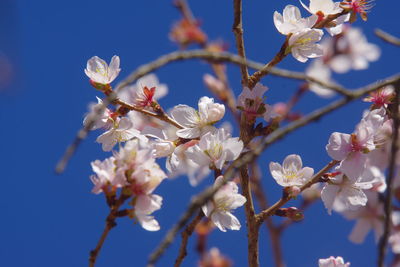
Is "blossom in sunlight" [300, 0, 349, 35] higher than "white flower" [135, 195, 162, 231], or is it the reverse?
"blossom in sunlight" [300, 0, 349, 35]

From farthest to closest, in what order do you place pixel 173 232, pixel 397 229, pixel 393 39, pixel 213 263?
pixel 213 263, pixel 397 229, pixel 393 39, pixel 173 232

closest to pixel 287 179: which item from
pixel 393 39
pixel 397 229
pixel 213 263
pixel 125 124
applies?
pixel 125 124

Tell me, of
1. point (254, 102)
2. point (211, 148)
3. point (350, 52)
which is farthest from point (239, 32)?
point (350, 52)

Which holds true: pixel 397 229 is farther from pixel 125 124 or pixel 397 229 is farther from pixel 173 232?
pixel 173 232

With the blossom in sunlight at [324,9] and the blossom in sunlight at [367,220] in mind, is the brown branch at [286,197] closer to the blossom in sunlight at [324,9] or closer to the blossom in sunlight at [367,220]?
the blossom in sunlight at [324,9]

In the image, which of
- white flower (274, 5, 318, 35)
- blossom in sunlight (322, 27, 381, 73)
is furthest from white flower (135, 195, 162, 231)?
blossom in sunlight (322, 27, 381, 73)

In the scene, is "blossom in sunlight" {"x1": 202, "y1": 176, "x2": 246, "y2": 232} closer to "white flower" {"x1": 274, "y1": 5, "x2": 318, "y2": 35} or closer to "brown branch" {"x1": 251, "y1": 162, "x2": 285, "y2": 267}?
"white flower" {"x1": 274, "y1": 5, "x2": 318, "y2": 35}

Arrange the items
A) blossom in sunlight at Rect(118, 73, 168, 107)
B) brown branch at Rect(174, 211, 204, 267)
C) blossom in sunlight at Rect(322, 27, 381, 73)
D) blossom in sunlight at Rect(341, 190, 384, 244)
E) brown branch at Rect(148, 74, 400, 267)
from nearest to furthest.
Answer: brown branch at Rect(148, 74, 400, 267), brown branch at Rect(174, 211, 204, 267), blossom in sunlight at Rect(118, 73, 168, 107), blossom in sunlight at Rect(341, 190, 384, 244), blossom in sunlight at Rect(322, 27, 381, 73)
